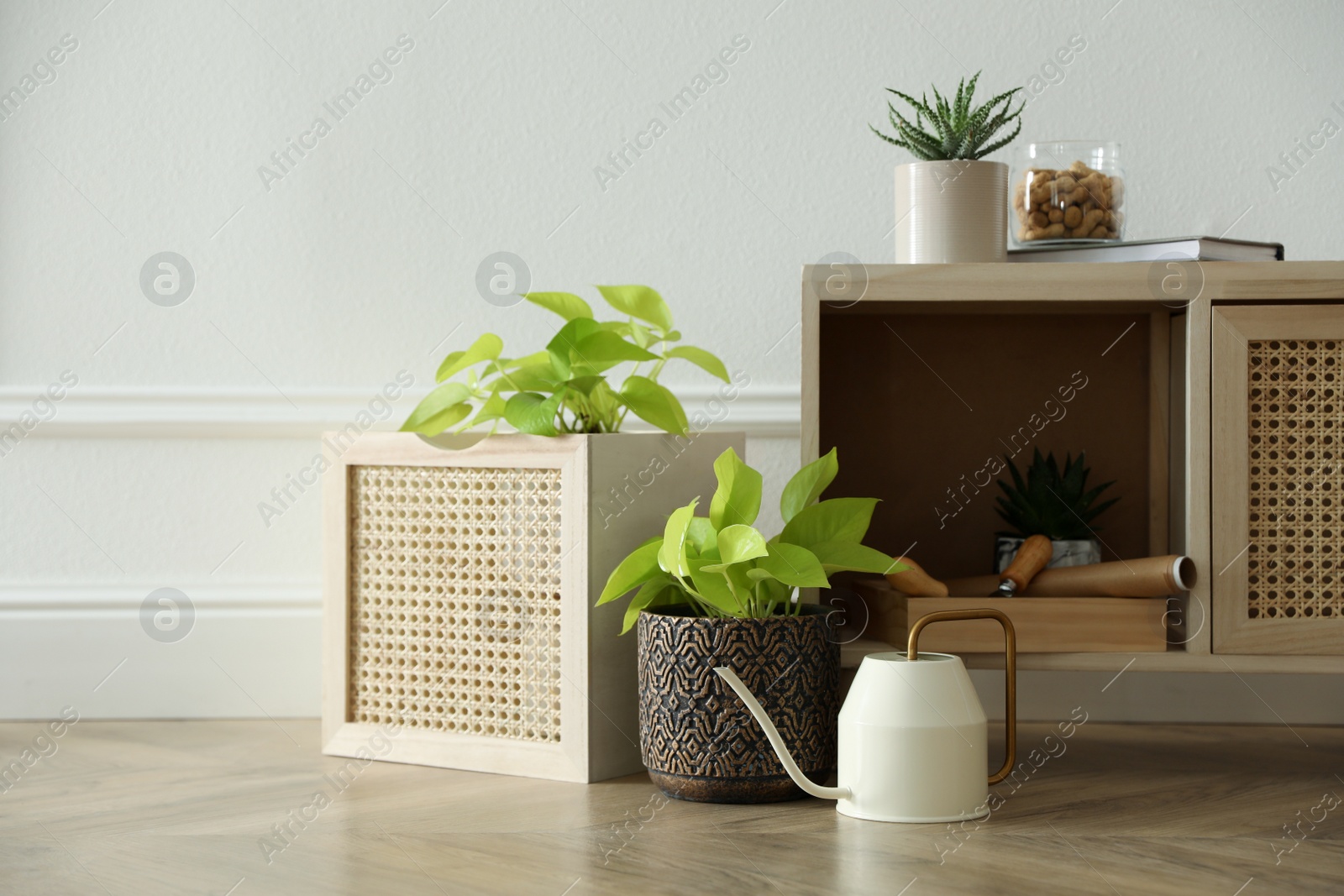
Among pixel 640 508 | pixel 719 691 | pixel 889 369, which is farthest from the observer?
pixel 889 369

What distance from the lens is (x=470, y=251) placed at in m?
1.16

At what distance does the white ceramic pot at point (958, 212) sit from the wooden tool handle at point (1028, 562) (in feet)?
0.79

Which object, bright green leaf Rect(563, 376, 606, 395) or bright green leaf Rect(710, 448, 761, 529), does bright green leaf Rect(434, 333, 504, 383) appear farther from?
bright green leaf Rect(710, 448, 761, 529)

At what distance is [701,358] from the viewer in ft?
2.99

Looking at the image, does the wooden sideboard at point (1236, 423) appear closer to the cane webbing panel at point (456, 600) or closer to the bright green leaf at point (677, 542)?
the bright green leaf at point (677, 542)

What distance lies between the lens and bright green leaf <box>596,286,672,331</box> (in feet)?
2.85

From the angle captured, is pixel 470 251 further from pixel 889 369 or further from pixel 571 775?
pixel 571 775

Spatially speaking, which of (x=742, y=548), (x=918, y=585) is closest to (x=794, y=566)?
(x=742, y=548)

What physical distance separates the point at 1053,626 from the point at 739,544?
283 millimetres

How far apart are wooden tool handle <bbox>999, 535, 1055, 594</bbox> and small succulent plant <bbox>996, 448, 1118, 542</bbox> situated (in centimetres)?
4

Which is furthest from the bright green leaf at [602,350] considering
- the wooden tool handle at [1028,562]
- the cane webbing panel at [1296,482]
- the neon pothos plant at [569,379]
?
the cane webbing panel at [1296,482]

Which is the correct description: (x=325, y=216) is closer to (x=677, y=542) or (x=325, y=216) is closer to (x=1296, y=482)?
(x=677, y=542)

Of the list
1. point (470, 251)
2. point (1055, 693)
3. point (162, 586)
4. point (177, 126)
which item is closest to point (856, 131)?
point (470, 251)

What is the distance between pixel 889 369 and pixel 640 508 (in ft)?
1.11
